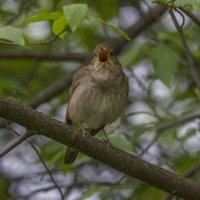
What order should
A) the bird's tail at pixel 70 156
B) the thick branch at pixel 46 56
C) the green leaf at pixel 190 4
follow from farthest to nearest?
the thick branch at pixel 46 56 → the bird's tail at pixel 70 156 → the green leaf at pixel 190 4

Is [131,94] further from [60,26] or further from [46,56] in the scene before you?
[60,26]

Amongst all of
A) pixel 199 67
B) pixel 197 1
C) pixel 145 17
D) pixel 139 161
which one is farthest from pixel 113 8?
pixel 197 1

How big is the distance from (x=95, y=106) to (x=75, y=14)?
7.23 feet

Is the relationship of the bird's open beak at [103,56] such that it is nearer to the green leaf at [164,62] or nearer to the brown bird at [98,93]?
the brown bird at [98,93]

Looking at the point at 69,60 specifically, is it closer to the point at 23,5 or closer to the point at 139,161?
the point at 23,5

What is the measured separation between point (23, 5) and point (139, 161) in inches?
89.8

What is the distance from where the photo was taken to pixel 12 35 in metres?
3.56

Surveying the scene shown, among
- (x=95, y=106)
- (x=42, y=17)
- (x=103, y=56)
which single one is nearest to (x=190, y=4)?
(x=42, y=17)

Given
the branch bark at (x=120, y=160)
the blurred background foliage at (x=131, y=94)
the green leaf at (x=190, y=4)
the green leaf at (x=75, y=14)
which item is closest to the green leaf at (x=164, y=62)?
the blurred background foliage at (x=131, y=94)

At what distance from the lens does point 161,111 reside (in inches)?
299

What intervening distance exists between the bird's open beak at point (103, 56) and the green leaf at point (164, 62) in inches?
15.7

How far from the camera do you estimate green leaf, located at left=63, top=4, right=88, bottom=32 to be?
3.53 metres

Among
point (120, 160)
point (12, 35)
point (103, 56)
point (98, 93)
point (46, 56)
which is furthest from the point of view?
point (46, 56)

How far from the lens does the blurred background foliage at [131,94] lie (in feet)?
19.0
